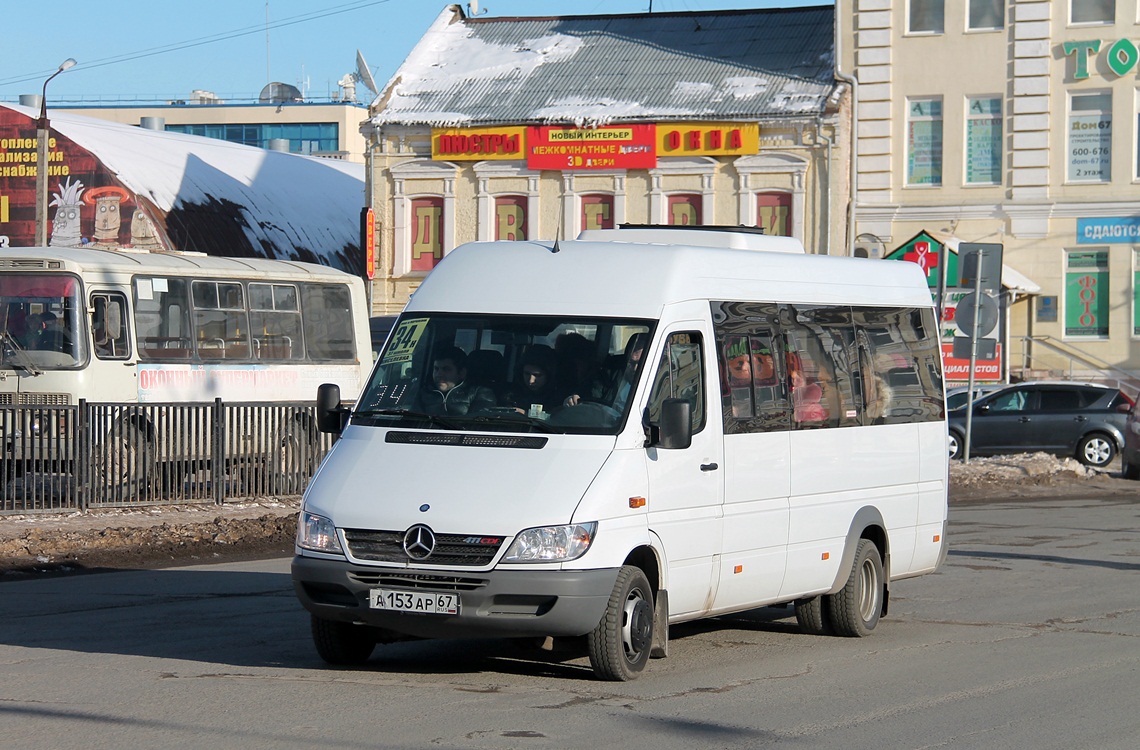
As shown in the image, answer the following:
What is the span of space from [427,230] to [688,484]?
36.1 meters

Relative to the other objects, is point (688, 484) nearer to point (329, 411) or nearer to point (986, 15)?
point (329, 411)

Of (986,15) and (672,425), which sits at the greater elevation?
(986,15)

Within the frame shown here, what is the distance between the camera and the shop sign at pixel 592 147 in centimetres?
4231

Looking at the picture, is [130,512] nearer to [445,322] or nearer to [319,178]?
[445,322]

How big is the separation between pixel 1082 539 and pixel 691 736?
11.3 metres

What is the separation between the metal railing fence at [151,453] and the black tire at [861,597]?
10424 millimetres

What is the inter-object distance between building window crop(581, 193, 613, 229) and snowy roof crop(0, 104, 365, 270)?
6106 mm

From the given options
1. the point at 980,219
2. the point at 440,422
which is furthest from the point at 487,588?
the point at 980,219

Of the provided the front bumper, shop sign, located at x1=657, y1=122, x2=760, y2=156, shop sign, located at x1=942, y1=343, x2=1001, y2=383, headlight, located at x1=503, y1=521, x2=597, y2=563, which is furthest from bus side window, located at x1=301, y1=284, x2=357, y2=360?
headlight, located at x1=503, y1=521, x2=597, y2=563

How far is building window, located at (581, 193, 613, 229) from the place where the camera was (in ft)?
142

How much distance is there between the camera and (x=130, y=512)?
19359 mm

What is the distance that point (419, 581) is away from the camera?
8.38m

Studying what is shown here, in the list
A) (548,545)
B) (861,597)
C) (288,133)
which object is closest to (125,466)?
(861,597)

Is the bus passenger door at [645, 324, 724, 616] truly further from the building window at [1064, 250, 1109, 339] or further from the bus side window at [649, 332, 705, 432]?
the building window at [1064, 250, 1109, 339]
